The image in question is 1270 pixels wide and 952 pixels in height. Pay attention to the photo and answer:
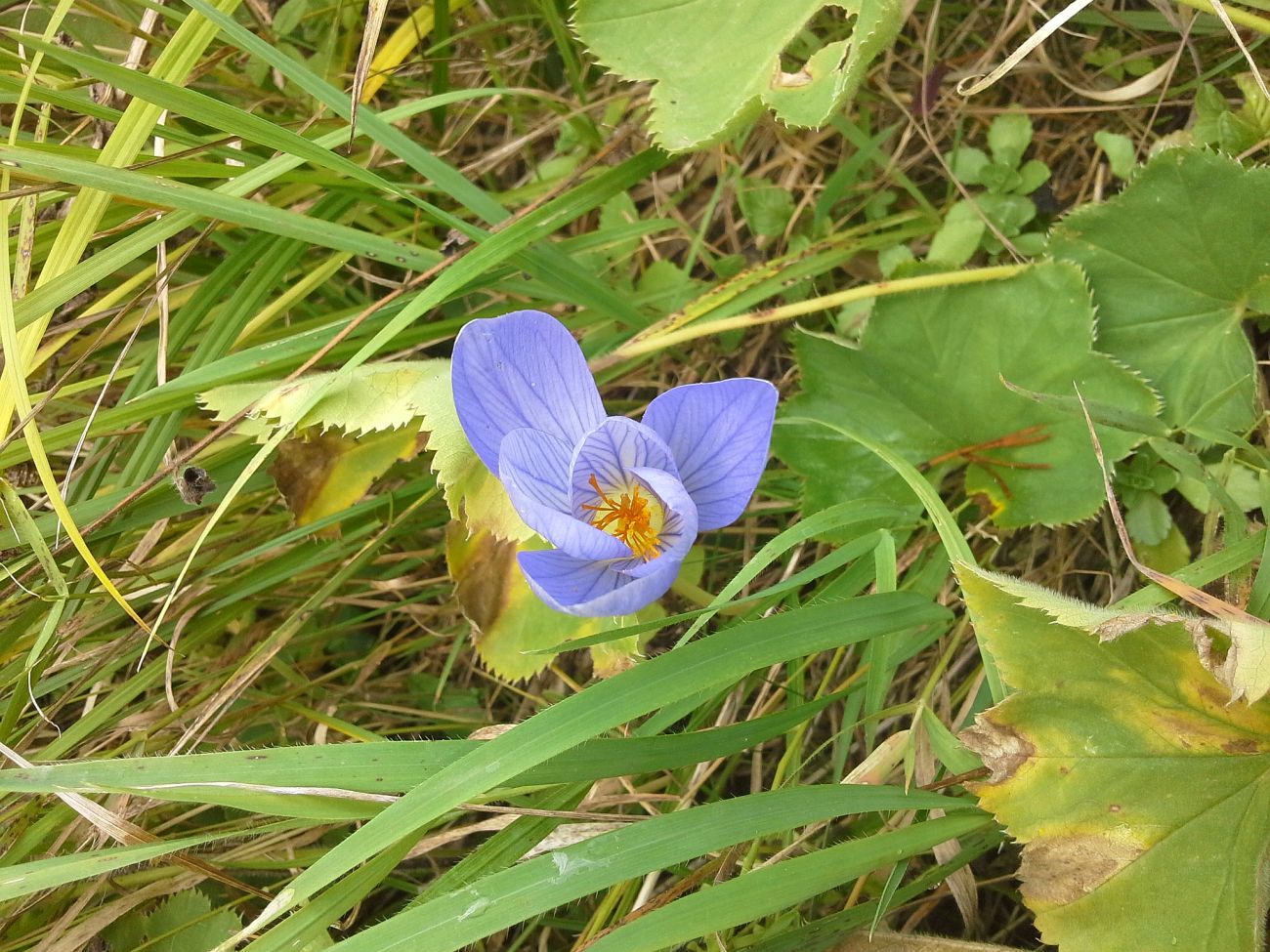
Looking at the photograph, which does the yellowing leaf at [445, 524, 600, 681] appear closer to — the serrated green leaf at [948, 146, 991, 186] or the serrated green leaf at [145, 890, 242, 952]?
the serrated green leaf at [145, 890, 242, 952]

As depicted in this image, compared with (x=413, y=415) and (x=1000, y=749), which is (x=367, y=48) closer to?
(x=413, y=415)

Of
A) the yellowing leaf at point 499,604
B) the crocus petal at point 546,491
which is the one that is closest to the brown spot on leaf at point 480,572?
the yellowing leaf at point 499,604

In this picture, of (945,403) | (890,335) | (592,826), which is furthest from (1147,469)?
(592,826)

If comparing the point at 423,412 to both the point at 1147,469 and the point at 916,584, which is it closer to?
the point at 916,584

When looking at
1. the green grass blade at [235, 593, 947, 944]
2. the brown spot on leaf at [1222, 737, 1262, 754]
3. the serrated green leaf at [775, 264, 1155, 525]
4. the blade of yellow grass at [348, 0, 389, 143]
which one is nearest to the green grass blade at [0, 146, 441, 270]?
the blade of yellow grass at [348, 0, 389, 143]

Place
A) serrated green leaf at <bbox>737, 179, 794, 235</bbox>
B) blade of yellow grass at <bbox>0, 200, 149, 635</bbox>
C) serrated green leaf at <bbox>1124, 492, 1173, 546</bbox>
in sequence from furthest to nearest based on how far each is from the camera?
serrated green leaf at <bbox>737, 179, 794, 235</bbox>
serrated green leaf at <bbox>1124, 492, 1173, 546</bbox>
blade of yellow grass at <bbox>0, 200, 149, 635</bbox>

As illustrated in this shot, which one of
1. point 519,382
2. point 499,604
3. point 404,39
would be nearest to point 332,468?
point 499,604
